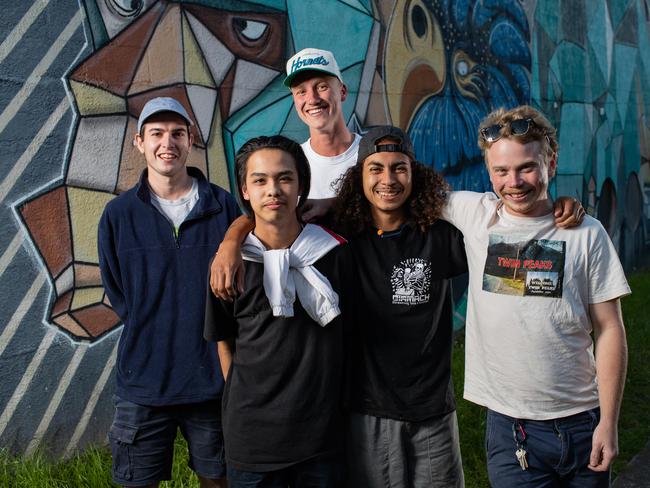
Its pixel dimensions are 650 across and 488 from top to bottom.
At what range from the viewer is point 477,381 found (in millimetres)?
2314

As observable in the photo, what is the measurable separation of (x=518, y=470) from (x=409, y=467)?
1.20 ft

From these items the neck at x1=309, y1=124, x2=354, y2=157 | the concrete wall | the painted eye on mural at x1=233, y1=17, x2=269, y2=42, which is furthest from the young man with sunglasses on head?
the painted eye on mural at x1=233, y1=17, x2=269, y2=42

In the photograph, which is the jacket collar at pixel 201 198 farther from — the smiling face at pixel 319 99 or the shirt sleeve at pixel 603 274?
the shirt sleeve at pixel 603 274

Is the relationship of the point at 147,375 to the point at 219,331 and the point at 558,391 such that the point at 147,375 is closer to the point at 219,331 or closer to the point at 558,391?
the point at 219,331

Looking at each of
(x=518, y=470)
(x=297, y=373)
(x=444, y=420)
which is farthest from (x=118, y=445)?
(x=518, y=470)

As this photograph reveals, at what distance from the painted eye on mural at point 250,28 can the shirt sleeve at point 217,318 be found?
8.28 ft

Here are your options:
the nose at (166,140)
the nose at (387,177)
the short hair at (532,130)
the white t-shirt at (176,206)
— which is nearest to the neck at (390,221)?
the nose at (387,177)

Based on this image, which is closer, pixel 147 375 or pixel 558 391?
pixel 558 391

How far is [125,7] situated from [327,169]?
5.83ft

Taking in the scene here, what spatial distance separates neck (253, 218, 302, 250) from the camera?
224 cm

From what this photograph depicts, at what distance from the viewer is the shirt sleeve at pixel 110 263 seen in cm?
260

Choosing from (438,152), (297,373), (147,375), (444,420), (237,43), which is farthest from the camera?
(438,152)

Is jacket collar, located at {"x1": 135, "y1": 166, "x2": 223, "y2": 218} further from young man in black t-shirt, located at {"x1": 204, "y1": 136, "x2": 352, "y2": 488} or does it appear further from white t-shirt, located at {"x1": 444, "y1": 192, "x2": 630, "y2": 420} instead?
white t-shirt, located at {"x1": 444, "y1": 192, "x2": 630, "y2": 420}

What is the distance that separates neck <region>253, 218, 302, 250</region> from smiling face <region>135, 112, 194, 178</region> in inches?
22.2
